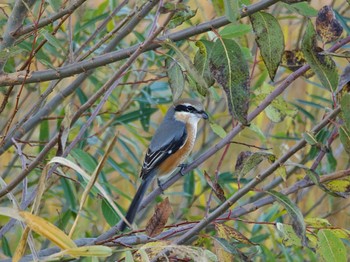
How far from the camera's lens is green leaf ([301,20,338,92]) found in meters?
1.85

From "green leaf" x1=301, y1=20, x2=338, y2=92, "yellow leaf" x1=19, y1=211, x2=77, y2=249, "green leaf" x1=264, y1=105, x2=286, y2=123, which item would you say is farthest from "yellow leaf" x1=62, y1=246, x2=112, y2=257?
"green leaf" x1=264, y1=105, x2=286, y2=123

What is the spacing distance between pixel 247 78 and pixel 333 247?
0.55 m

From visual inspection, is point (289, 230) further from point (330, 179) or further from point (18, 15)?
point (18, 15)

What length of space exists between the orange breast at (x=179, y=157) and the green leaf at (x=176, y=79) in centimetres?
197

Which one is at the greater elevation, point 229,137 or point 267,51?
point 267,51

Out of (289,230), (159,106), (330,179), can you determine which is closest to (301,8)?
(330,179)

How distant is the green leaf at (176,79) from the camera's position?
2016 mm

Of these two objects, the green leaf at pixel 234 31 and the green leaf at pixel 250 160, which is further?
the green leaf at pixel 234 31

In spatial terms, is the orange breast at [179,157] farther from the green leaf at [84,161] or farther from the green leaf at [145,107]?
the green leaf at [84,161]

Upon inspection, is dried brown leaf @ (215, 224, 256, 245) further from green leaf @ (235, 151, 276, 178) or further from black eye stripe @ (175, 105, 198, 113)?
black eye stripe @ (175, 105, 198, 113)

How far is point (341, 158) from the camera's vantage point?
4.51m

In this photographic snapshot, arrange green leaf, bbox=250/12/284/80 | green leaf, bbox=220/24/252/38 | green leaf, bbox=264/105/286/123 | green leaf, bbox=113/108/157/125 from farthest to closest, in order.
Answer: green leaf, bbox=113/108/157/125 < green leaf, bbox=264/105/286/123 < green leaf, bbox=220/24/252/38 < green leaf, bbox=250/12/284/80

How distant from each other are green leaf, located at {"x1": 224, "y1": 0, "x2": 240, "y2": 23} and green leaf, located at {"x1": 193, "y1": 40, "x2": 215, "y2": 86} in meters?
0.34

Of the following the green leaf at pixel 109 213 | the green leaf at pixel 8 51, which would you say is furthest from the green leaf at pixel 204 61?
the green leaf at pixel 109 213
